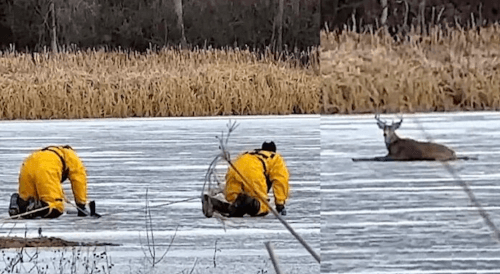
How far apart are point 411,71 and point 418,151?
240 mm

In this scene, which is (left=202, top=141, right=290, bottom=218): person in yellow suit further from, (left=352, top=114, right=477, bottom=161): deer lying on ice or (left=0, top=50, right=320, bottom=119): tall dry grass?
(left=0, top=50, right=320, bottom=119): tall dry grass

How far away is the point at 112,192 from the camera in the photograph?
7.27m

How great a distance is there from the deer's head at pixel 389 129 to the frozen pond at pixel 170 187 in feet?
7.13

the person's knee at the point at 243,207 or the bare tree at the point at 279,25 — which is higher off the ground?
the bare tree at the point at 279,25

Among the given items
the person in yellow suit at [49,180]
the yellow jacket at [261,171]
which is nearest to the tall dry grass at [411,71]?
the yellow jacket at [261,171]

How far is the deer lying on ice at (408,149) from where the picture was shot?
2.01 metres

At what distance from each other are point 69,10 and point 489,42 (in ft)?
19.9

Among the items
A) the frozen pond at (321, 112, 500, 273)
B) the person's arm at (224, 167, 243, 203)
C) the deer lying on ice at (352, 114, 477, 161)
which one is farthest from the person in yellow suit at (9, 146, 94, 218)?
the deer lying on ice at (352, 114, 477, 161)

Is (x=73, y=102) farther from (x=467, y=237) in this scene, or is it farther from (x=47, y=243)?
(x=467, y=237)

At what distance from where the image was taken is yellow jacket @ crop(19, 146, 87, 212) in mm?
5297

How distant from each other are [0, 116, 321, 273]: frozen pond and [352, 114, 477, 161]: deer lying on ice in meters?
2.03

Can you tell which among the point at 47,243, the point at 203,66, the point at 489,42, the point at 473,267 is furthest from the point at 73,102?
the point at 489,42

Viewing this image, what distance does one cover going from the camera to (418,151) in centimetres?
215

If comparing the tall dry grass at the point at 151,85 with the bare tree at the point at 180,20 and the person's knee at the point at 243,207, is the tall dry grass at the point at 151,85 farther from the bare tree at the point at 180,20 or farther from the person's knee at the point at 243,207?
the person's knee at the point at 243,207
